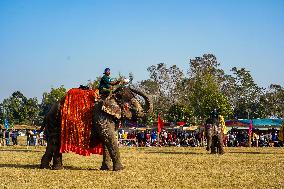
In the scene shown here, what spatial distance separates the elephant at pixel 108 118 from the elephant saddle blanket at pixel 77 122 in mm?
197

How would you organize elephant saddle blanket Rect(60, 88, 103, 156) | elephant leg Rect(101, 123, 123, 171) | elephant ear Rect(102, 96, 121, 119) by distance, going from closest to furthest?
1. elephant ear Rect(102, 96, 121, 119)
2. elephant leg Rect(101, 123, 123, 171)
3. elephant saddle blanket Rect(60, 88, 103, 156)

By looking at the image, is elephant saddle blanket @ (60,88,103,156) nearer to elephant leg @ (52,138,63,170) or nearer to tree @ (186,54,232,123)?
elephant leg @ (52,138,63,170)

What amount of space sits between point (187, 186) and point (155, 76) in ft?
266

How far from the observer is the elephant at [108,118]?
1562 centimetres

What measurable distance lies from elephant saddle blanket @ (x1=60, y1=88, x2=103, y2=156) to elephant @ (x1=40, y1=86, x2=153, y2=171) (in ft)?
0.65

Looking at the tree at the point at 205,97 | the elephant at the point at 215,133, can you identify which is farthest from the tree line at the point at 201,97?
the elephant at the point at 215,133

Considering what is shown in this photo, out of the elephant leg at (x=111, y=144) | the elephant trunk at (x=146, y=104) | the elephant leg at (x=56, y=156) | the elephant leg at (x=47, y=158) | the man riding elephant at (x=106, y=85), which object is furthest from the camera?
the elephant leg at (x=47, y=158)

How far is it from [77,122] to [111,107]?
3.92 ft

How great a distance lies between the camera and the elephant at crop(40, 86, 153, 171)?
1562cm

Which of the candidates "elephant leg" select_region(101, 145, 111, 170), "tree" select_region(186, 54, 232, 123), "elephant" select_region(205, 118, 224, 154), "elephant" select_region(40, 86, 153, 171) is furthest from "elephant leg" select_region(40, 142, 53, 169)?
"tree" select_region(186, 54, 232, 123)

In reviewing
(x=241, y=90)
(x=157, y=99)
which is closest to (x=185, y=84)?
(x=157, y=99)

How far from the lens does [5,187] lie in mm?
11180

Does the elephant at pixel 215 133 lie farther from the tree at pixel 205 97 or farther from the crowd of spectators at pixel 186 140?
the tree at pixel 205 97

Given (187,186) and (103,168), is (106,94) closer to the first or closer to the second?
(103,168)
